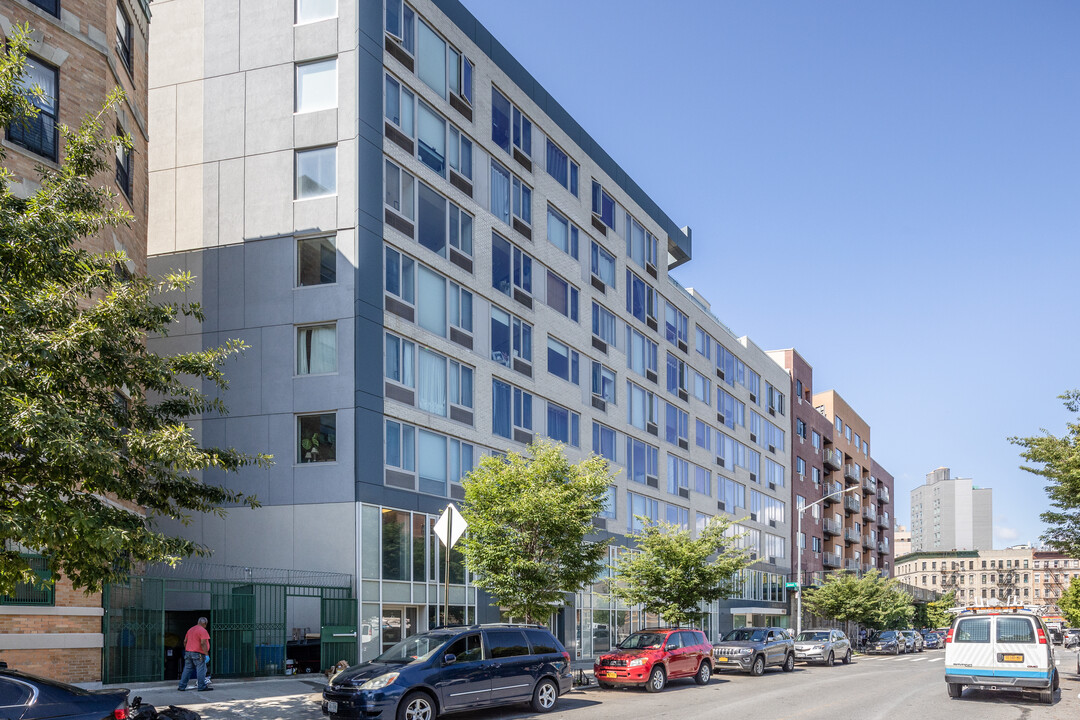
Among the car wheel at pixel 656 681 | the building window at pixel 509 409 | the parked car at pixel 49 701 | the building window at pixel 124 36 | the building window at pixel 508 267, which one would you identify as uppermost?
the building window at pixel 124 36

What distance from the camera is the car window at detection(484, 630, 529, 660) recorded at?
17969 mm

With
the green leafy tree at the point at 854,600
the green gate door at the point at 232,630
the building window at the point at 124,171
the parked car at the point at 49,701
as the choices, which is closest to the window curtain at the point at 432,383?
the green gate door at the point at 232,630

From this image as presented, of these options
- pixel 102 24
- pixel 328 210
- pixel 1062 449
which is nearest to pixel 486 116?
pixel 328 210

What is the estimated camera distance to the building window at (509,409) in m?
32.9

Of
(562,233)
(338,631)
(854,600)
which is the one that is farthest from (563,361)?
(854,600)

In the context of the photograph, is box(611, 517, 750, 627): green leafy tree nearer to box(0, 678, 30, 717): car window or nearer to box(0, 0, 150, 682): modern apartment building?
box(0, 0, 150, 682): modern apartment building

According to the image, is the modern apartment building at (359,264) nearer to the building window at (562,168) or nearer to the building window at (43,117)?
the building window at (562,168)

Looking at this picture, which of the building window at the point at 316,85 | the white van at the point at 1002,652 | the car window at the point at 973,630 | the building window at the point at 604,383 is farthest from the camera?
the building window at the point at 604,383

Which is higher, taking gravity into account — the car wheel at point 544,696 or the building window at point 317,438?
the building window at point 317,438

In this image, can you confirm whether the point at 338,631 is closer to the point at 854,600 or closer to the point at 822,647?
the point at 822,647

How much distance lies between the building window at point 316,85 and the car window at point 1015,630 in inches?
808

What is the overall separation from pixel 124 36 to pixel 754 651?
2413cm

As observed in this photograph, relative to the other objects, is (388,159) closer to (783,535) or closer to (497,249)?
(497,249)

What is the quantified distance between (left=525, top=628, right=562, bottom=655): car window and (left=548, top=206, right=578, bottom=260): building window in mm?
20678
